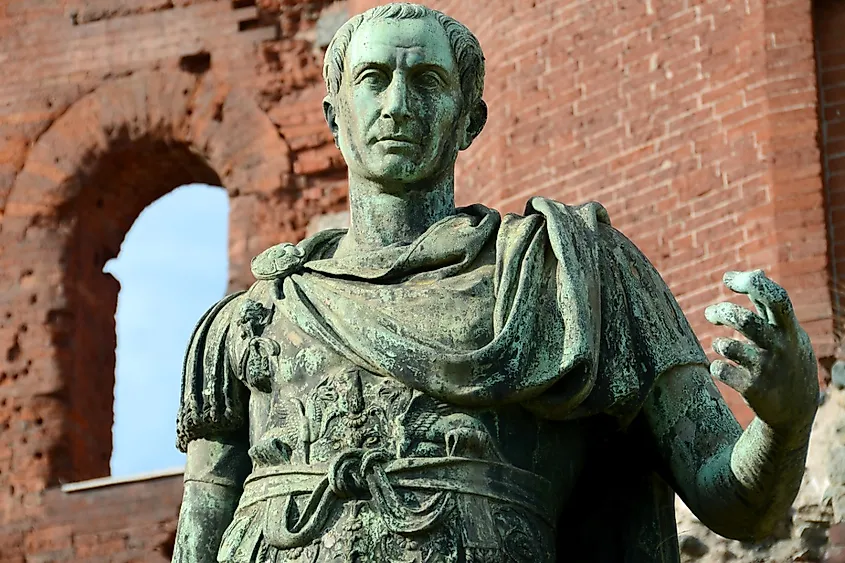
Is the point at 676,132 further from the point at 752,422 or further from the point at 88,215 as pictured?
the point at 752,422

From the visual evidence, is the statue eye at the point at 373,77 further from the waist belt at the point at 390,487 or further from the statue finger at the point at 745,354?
the statue finger at the point at 745,354

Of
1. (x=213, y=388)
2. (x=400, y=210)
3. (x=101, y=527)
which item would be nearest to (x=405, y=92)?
(x=400, y=210)

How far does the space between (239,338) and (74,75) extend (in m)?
11.2

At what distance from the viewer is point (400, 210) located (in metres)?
4.59

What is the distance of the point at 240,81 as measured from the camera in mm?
14891

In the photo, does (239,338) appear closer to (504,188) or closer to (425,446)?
(425,446)

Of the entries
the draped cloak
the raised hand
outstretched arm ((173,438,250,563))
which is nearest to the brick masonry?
the draped cloak

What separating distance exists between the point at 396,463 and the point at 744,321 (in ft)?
2.37

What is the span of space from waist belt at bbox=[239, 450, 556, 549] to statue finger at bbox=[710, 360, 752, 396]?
0.50 m

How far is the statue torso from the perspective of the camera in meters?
4.13

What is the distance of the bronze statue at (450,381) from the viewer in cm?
414

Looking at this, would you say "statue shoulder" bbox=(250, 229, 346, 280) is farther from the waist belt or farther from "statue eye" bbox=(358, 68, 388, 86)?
the waist belt

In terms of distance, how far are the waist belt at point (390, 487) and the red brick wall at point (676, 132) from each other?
556 centimetres

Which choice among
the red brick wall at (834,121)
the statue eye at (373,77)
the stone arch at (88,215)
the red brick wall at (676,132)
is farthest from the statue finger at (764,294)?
the stone arch at (88,215)
